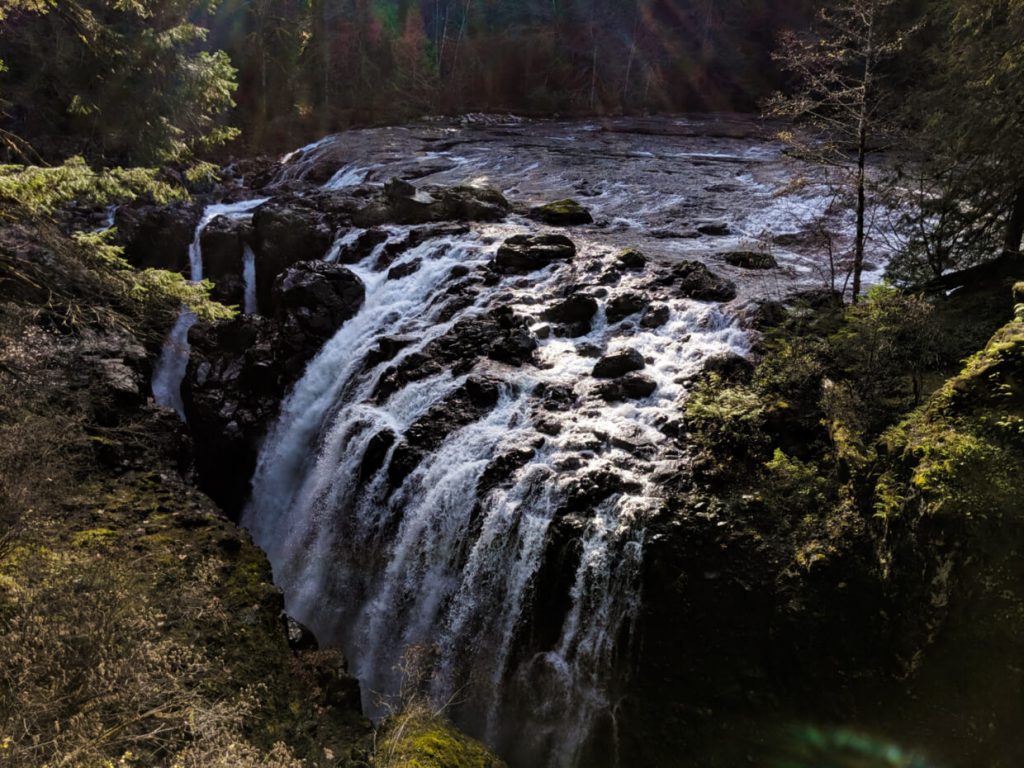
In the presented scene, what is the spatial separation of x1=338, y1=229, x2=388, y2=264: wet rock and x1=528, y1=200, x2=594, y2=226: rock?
191 inches

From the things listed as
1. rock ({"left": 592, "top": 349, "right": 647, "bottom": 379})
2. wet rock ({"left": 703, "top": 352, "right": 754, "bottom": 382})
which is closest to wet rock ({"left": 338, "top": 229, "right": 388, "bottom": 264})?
rock ({"left": 592, "top": 349, "right": 647, "bottom": 379})

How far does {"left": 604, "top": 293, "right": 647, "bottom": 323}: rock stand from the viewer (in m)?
13.9

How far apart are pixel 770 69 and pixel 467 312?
45629mm

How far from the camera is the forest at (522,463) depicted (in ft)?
21.4

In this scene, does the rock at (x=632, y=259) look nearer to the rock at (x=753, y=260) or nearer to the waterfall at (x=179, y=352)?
the rock at (x=753, y=260)

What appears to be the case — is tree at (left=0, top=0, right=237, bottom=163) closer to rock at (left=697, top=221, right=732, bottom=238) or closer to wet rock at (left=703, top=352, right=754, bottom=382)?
wet rock at (left=703, top=352, right=754, bottom=382)

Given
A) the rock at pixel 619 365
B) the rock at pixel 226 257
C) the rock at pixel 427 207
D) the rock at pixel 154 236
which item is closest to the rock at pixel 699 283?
the rock at pixel 619 365

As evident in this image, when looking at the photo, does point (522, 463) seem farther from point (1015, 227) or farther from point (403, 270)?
point (1015, 227)

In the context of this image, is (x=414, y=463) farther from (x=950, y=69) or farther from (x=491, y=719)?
(x=950, y=69)

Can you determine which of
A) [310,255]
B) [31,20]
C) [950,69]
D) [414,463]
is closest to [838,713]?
[414,463]

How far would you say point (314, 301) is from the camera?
16250 mm

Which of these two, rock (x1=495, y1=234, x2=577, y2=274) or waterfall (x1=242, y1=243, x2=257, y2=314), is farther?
A: waterfall (x1=242, y1=243, x2=257, y2=314)

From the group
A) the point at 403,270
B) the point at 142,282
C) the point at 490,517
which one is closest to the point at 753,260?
the point at 403,270

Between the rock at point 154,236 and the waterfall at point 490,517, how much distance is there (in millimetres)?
7978
